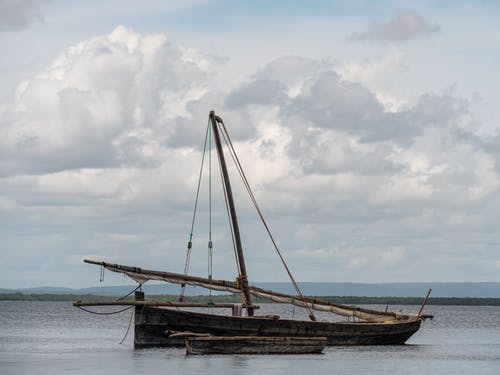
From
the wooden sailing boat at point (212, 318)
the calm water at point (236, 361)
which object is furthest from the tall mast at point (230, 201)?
the calm water at point (236, 361)

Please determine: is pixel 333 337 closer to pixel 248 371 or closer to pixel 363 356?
pixel 363 356

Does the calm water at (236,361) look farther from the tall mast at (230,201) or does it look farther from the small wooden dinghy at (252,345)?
the tall mast at (230,201)

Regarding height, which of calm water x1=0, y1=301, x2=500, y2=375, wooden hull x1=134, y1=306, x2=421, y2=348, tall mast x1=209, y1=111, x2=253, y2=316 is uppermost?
tall mast x1=209, y1=111, x2=253, y2=316

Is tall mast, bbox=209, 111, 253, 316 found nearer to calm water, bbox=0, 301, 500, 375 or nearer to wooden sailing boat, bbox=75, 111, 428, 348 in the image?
wooden sailing boat, bbox=75, 111, 428, 348

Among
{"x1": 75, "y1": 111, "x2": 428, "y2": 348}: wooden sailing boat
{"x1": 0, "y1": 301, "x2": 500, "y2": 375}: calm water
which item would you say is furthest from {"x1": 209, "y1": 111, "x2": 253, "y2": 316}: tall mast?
{"x1": 0, "y1": 301, "x2": 500, "y2": 375}: calm water

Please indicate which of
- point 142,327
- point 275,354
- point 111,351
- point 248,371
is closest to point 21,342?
point 111,351

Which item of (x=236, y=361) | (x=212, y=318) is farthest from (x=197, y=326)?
(x=236, y=361)

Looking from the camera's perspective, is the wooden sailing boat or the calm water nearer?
the calm water

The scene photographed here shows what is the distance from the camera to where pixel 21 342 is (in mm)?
82188

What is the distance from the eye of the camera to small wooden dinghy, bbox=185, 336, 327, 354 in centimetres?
6066

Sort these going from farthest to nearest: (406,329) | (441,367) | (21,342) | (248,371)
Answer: (21,342), (406,329), (441,367), (248,371)

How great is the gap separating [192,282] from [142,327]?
4.36 metres

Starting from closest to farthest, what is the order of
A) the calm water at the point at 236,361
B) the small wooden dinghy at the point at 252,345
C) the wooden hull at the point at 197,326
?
the calm water at the point at 236,361 < the small wooden dinghy at the point at 252,345 < the wooden hull at the point at 197,326

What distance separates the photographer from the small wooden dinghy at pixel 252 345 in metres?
60.7
